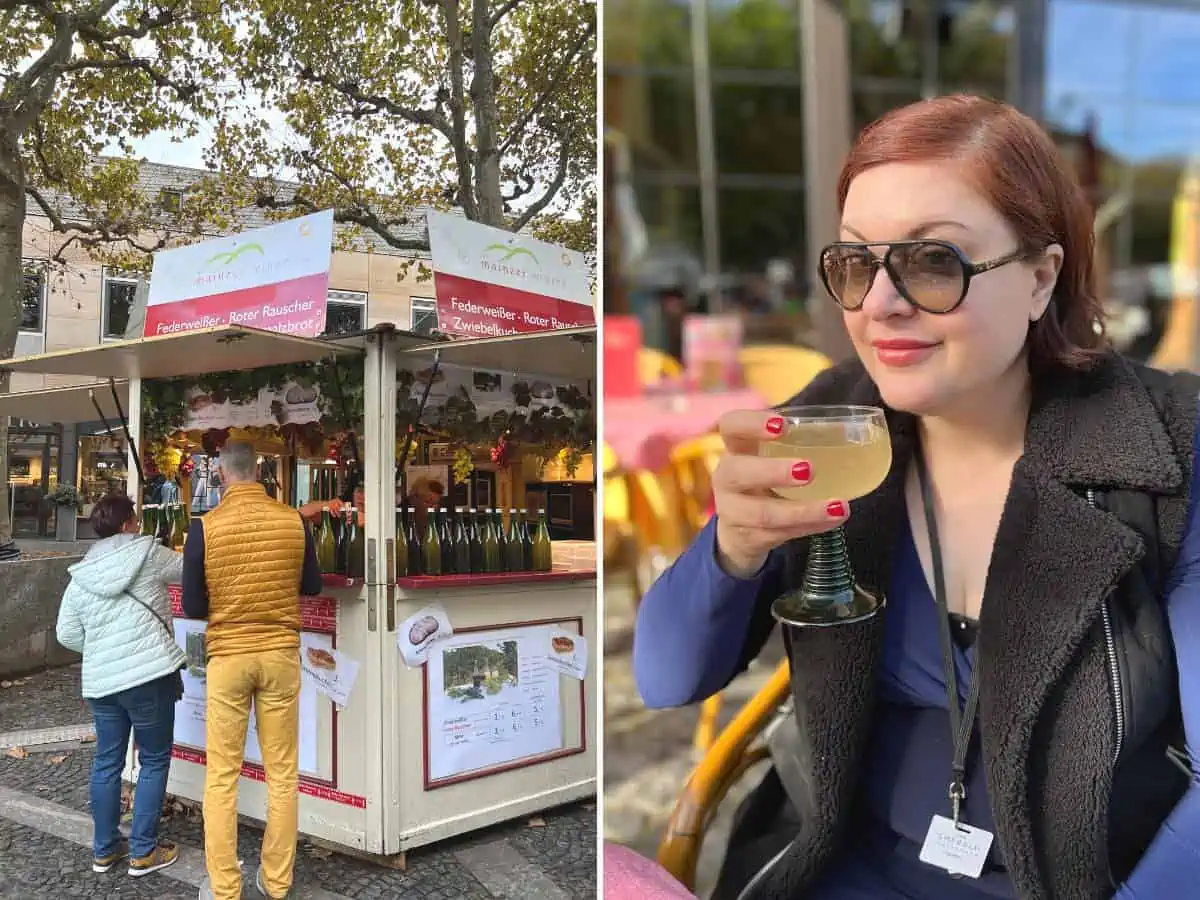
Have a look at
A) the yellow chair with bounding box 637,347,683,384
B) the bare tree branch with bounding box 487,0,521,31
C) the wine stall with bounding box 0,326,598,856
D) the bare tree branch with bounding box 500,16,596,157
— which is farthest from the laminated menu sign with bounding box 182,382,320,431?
the yellow chair with bounding box 637,347,683,384

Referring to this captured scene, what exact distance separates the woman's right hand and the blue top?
8cm

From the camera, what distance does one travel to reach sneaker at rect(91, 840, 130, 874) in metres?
1.63

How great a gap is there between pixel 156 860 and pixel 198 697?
0.30 meters

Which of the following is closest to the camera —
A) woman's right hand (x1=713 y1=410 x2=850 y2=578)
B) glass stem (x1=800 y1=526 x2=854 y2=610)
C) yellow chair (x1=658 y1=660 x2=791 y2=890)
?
woman's right hand (x1=713 y1=410 x2=850 y2=578)

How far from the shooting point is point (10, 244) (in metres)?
1.56

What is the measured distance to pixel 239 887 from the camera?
1665 mm

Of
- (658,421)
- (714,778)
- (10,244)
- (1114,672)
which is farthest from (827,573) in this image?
(658,421)

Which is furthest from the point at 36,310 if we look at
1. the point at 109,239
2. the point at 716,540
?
the point at 716,540

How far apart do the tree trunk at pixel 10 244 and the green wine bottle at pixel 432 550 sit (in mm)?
790

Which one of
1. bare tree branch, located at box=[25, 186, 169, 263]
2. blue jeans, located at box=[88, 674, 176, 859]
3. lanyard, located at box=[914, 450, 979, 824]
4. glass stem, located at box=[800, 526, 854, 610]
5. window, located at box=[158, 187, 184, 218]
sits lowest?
blue jeans, located at box=[88, 674, 176, 859]

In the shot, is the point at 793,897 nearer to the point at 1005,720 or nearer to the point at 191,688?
the point at 1005,720

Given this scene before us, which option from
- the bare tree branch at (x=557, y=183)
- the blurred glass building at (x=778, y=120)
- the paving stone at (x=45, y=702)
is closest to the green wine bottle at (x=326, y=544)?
the paving stone at (x=45, y=702)

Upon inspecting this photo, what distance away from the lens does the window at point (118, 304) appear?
1585mm

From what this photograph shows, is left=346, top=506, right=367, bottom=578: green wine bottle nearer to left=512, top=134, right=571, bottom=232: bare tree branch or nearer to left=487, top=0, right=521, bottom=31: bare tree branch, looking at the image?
left=512, top=134, right=571, bottom=232: bare tree branch
